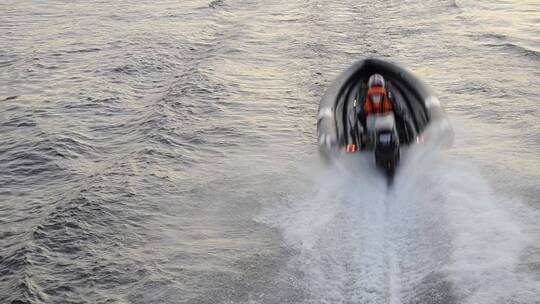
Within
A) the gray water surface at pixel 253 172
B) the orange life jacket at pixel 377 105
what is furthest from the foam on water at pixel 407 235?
the orange life jacket at pixel 377 105

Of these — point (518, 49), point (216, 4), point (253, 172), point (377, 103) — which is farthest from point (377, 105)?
point (216, 4)

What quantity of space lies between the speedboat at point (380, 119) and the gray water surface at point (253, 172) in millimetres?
379

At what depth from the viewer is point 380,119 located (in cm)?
980

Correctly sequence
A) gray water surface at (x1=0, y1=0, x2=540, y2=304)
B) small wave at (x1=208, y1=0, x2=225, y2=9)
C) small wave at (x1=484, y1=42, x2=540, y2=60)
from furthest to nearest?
small wave at (x1=208, y1=0, x2=225, y2=9) < small wave at (x1=484, y1=42, x2=540, y2=60) < gray water surface at (x1=0, y1=0, x2=540, y2=304)

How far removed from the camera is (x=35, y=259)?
30.4 feet

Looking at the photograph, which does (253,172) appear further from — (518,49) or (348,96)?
(518,49)

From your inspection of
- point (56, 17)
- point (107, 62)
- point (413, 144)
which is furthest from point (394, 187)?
point (56, 17)

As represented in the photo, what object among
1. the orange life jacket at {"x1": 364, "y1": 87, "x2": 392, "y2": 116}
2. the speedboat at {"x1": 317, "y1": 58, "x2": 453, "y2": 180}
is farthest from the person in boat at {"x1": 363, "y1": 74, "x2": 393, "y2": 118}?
the speedboat at {"x1": 317, "y1": 58, "x2": 453, "y2": 180}

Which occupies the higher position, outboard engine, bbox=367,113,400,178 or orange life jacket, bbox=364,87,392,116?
orange life jacket, bbox=364,87,392,116

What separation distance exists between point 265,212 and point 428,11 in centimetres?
1394

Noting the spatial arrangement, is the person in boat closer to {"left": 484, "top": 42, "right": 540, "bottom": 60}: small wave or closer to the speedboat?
the speedboat

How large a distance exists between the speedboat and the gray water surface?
379 millimetres

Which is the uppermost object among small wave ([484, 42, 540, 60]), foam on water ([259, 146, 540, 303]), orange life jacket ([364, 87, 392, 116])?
orange life jacket ([364, 87, 392, 116])

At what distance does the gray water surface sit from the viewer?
843 cm
